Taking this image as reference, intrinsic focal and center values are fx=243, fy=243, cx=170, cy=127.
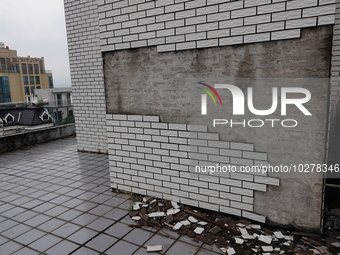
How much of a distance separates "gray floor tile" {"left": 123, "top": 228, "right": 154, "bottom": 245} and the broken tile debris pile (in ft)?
0.42

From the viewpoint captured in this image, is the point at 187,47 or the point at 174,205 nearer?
the point at 187,47

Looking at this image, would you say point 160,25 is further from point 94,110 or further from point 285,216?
point 94,110

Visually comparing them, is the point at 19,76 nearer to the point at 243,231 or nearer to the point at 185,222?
the point at 185,222

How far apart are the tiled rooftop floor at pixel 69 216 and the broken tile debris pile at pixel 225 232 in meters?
0.13

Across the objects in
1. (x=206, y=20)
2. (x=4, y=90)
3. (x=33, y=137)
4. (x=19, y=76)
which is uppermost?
(x=19, y=76)

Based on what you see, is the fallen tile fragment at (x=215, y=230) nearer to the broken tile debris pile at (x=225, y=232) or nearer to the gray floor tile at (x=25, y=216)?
the broken tile debris pile at (x=225, y=232)

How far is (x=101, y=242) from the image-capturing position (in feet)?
8.96

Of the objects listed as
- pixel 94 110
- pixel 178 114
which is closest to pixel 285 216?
pixel 178 114

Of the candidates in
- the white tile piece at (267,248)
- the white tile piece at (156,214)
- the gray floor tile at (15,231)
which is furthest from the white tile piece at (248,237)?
the gray floor tile at (15,231)

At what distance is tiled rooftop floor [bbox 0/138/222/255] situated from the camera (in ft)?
8.70

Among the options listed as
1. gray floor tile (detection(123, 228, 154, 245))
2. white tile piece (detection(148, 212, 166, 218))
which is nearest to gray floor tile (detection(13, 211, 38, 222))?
gray floor tile (detection(123, 228, 154, 245))

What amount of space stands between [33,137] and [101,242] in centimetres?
608

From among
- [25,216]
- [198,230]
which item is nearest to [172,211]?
[198,230]

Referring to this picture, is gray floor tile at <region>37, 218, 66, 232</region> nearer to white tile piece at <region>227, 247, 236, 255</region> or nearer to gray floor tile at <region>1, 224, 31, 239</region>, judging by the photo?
gray floor tile at <region>1, 224, 31, 239</region>
